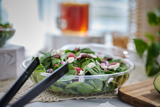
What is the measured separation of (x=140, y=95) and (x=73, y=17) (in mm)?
875

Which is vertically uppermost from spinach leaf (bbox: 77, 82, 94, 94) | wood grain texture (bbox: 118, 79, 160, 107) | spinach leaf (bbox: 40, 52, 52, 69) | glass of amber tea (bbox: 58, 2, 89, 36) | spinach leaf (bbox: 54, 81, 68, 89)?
glass of amber tea (bbox: 58, 2, 89, 36)

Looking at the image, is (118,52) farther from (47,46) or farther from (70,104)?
(47,46)

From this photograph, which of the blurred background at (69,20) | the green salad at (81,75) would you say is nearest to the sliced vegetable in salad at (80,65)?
the green salad at (81,75)

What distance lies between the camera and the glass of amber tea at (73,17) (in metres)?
1.19

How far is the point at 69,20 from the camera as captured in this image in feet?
3.96

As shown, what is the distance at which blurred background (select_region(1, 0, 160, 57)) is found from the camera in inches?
40.9

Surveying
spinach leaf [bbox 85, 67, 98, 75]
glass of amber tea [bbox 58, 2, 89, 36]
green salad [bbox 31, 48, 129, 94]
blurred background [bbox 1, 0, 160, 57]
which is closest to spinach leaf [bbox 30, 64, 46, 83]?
green salad [bbox 31, 48, 129, 94]

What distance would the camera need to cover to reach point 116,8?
2.09 m

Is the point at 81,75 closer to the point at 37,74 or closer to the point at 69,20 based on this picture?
the point at 37,74

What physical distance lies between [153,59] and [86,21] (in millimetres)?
652

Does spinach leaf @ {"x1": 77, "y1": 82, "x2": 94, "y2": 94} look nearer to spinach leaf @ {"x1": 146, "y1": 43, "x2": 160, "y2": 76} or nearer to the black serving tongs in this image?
the black serving tongs

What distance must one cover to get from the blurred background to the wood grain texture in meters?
0.60

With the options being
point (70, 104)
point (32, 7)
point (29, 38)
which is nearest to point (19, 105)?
point (70, 104)

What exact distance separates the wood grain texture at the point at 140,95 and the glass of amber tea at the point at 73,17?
2.65ft
